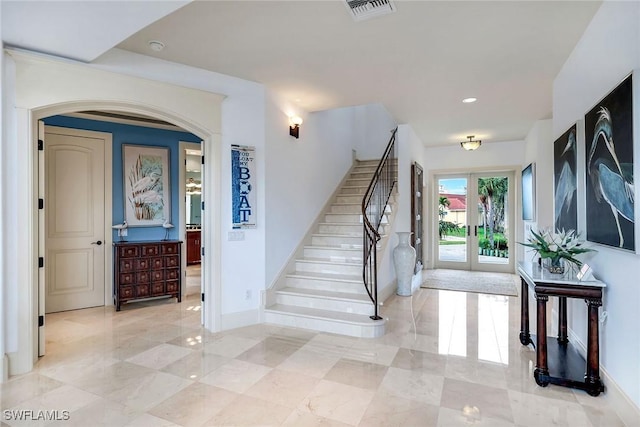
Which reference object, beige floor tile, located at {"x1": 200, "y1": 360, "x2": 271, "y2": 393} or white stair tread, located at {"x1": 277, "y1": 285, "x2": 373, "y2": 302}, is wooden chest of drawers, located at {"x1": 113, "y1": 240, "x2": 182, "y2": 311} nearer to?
white stair tread, located at {"x1": 277, "y1": 285, "x2": 373, "y2": 302}

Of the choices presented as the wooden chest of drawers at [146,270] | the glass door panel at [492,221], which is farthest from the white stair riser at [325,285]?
the glass door panel at [492,221]

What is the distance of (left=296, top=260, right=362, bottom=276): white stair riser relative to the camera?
15.4ft

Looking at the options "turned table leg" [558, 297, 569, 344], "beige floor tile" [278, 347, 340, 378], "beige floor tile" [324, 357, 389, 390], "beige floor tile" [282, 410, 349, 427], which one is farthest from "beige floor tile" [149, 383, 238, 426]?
"turned table leg" [558, 297, 569, 344]

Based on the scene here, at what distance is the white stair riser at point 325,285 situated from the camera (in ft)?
14.4

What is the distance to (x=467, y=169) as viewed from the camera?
7672mm

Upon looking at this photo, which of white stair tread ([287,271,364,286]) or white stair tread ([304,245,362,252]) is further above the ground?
white stair tread ([304,245,362,252])

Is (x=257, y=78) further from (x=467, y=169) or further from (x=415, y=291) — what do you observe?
(x=467, y=169)

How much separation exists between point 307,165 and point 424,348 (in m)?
3.12

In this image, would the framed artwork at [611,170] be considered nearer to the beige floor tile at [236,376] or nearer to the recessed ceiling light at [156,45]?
the beige floor tile at [236,376]

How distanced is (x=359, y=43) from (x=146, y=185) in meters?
3.98

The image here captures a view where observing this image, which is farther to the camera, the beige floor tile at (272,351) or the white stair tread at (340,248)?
the white stair tread at (340,248)

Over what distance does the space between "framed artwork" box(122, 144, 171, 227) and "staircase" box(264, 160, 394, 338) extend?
2.43 m

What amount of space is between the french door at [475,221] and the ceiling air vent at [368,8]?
613 cm

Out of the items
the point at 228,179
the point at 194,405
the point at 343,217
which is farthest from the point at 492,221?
the point at 194,405
